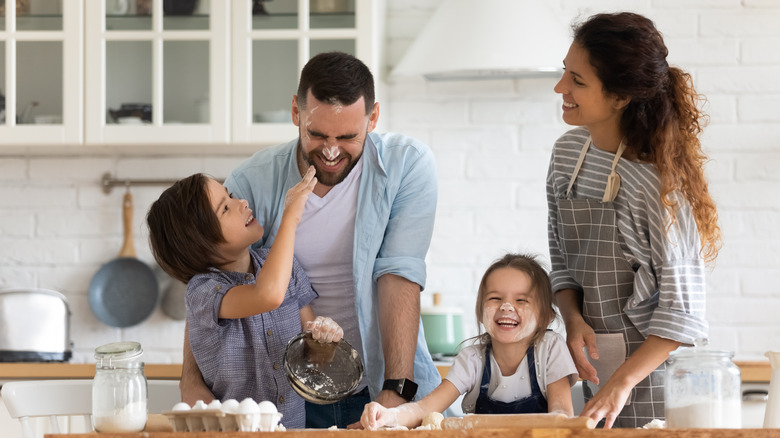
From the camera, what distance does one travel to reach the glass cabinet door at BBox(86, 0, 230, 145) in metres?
3.07

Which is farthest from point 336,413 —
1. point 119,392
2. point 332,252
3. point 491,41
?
point 491,41

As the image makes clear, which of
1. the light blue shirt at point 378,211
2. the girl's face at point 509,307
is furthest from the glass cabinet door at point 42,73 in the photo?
the girl's face at point 509,307

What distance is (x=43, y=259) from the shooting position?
337 centimetres

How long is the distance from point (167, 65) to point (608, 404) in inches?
83.5

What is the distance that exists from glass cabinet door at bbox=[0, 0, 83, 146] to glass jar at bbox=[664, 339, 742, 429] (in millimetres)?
2359

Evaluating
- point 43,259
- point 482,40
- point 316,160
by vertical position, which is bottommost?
point 43,259

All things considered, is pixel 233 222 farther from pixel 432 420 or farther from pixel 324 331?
pixel 432 420

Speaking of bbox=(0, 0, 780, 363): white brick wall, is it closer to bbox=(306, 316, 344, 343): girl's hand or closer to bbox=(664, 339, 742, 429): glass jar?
bbox=(306, 316, 344, 343): girl's hand

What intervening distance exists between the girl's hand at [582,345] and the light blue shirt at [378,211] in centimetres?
32

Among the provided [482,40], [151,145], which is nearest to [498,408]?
[482,40]

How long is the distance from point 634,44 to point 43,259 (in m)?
2.43

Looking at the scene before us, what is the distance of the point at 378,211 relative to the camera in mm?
1882

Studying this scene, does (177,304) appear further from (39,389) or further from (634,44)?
(634,44)

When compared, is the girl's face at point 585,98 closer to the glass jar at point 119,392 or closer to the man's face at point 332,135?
Result: the man's face at point 332,135
